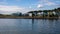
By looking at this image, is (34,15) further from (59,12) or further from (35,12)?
(59,12)

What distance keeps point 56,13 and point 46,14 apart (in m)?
1.56

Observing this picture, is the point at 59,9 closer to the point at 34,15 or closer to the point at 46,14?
the point at 46,14

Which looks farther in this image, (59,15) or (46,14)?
(59,15)

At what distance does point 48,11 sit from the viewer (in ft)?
64.2

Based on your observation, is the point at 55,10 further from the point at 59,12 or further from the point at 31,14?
the point at 31,14

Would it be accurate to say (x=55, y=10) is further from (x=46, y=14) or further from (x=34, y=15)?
(x=34, y=15)

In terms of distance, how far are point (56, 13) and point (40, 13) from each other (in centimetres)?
261

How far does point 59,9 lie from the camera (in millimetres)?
20109

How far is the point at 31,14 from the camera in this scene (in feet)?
61.6

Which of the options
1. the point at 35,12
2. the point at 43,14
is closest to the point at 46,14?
the point at 43,14

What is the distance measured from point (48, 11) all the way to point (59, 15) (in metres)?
2.57

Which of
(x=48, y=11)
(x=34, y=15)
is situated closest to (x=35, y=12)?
(x=34, y=15)

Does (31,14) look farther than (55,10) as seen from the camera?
No

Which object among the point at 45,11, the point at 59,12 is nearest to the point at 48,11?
the point at 45,11
